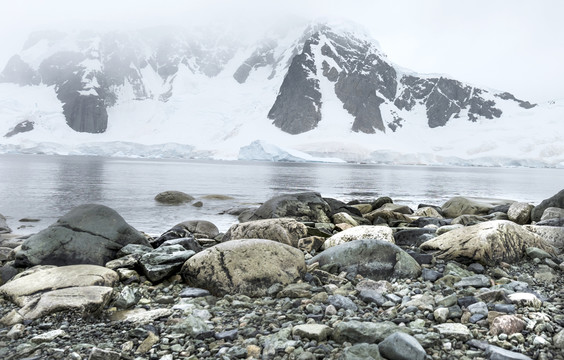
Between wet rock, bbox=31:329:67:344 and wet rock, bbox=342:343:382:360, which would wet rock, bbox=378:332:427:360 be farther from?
wet rock, bbox=31:329:67:344

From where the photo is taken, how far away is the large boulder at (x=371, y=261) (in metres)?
6.31

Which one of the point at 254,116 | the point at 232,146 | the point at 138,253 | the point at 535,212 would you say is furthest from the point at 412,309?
→ the point at 254,116

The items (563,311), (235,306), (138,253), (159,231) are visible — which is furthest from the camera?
(159,231)

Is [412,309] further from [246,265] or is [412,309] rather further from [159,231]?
[159,231]

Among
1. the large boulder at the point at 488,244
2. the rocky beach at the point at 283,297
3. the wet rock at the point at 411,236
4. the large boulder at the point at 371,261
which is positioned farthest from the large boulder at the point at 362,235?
the large boulder at the point at 371,261

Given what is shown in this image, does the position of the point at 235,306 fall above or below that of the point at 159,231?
above

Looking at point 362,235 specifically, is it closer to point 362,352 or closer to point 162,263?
point 162,263

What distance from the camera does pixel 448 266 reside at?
6.50 metres

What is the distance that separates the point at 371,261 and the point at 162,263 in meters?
3.38

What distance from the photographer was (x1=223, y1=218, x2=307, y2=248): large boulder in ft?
29.7

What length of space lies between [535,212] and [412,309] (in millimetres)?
10632

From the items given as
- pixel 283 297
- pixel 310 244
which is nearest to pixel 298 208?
pixel 310 244

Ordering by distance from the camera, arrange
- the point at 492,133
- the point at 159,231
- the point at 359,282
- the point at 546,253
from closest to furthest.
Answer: the point at 359,282 → the point at 546,253 → the point at 159,231 → the point at 492,133

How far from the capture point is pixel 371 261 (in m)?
6.46
